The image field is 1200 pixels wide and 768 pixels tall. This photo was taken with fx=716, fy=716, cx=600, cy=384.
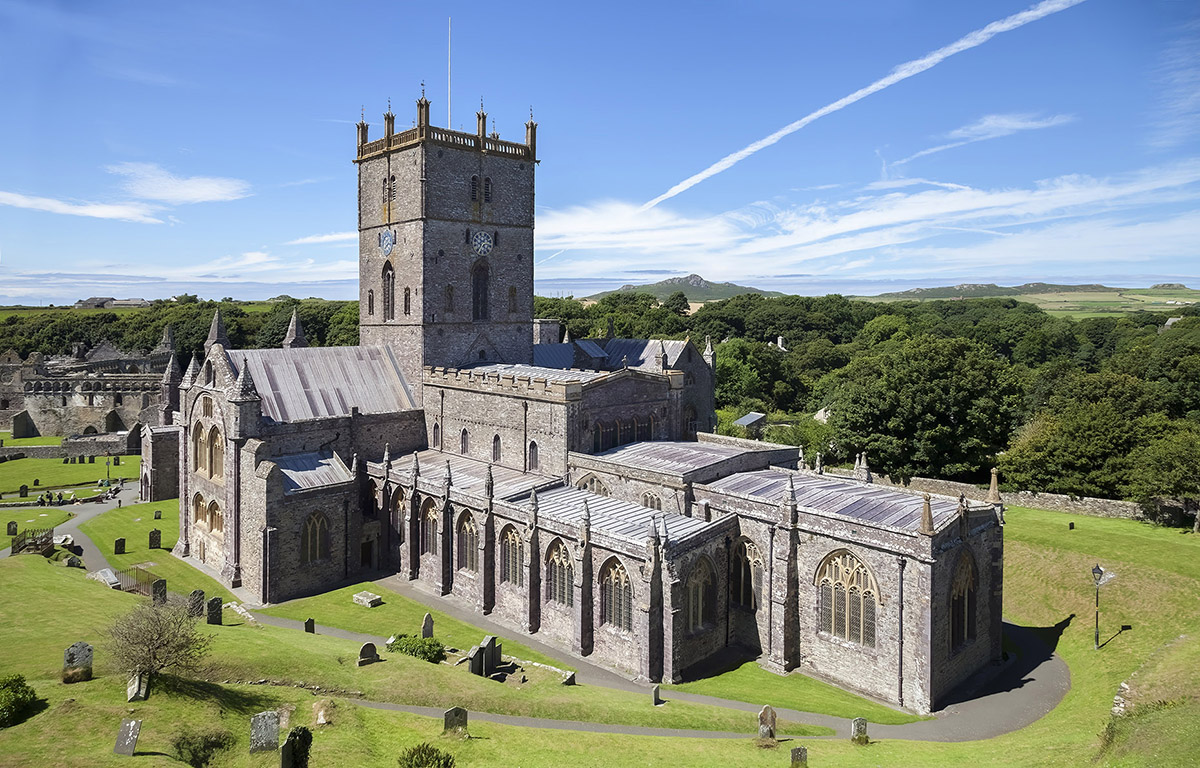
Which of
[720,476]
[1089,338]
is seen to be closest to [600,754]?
[720,476]

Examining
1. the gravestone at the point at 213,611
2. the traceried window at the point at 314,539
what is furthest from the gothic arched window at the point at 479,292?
the gravestone at the point at 213,611

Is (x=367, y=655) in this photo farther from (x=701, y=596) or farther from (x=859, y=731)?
(x=859, y=731)

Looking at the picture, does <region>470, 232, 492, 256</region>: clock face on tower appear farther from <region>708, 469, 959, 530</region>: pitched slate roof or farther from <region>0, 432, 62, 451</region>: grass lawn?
<region>0, 432, 62, 451</region>: grass lawn

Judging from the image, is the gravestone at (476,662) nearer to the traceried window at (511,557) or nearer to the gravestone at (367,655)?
the gravestone at (367,655)

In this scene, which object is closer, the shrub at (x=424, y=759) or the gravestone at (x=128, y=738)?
the gravestone at (x=128, y=738)

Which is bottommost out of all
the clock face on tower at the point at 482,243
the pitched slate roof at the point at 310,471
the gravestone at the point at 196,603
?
the gravestone at the point at 196,603

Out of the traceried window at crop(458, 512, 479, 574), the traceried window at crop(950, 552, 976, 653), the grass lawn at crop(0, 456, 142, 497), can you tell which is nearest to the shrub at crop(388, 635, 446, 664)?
the traceried window at crop(458, 512, 479, 574)
